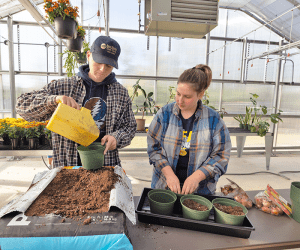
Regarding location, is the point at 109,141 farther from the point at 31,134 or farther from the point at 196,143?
the point at 31,134

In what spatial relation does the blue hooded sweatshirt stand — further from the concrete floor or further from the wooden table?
the concrete floor

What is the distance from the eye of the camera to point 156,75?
4.23 meters

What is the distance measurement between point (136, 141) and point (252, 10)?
3.69m

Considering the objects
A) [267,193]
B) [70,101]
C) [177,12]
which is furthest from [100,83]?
[177,12]

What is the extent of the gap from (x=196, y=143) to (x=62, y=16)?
2.10 metres

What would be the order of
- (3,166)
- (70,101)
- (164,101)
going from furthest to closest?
(164,101) → (3,166) → (70,101)

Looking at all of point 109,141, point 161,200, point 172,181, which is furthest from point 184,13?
point 161,200

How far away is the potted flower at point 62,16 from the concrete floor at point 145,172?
2007 millimetres

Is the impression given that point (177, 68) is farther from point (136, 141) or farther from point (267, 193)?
point (267, 193)

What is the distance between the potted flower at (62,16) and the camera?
7.32 ft

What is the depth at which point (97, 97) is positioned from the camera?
1.27 m

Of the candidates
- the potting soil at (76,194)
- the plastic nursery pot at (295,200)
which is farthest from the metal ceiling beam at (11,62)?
the plastic nursery pot at (295,200)

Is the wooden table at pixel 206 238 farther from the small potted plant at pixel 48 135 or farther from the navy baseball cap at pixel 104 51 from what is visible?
the small potted plant at pixel 48 135

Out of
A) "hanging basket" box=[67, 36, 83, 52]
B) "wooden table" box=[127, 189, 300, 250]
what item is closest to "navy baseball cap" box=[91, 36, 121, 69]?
"wooden table" box=[127, 189, 300, 250]
